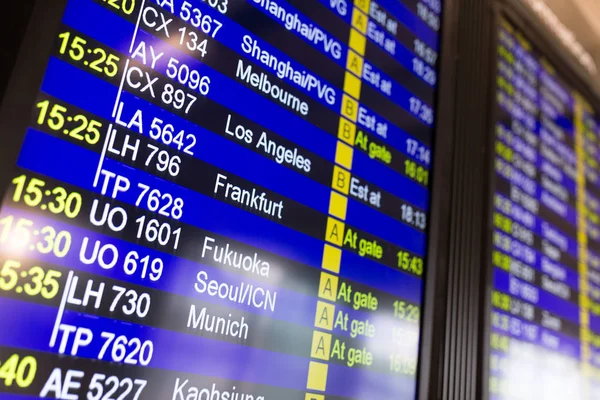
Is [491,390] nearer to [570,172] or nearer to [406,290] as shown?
[406,290]

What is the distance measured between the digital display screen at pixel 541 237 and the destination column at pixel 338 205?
0.63 meters

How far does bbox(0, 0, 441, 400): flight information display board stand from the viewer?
33.9 inches

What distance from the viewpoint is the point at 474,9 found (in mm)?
1888

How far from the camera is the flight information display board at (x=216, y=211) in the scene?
862mm

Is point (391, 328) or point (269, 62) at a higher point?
point (269, 62)

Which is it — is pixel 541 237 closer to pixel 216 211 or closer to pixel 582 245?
pixel 582 245

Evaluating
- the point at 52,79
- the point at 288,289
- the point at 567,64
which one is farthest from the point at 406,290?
the point at 567,64

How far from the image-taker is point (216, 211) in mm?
1067

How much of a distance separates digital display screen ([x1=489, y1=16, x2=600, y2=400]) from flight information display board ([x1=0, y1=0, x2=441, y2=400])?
1.40ft

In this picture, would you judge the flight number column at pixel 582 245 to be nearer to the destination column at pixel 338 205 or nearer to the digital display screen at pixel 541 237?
the digital display screen at pixel 541 237

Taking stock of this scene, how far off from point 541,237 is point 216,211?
4.28 feet

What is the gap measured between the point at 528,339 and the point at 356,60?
3.25ft

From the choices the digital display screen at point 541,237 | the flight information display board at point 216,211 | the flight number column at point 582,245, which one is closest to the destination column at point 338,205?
the flight information display board at point 216,211

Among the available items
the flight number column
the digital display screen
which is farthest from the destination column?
the flight number column
